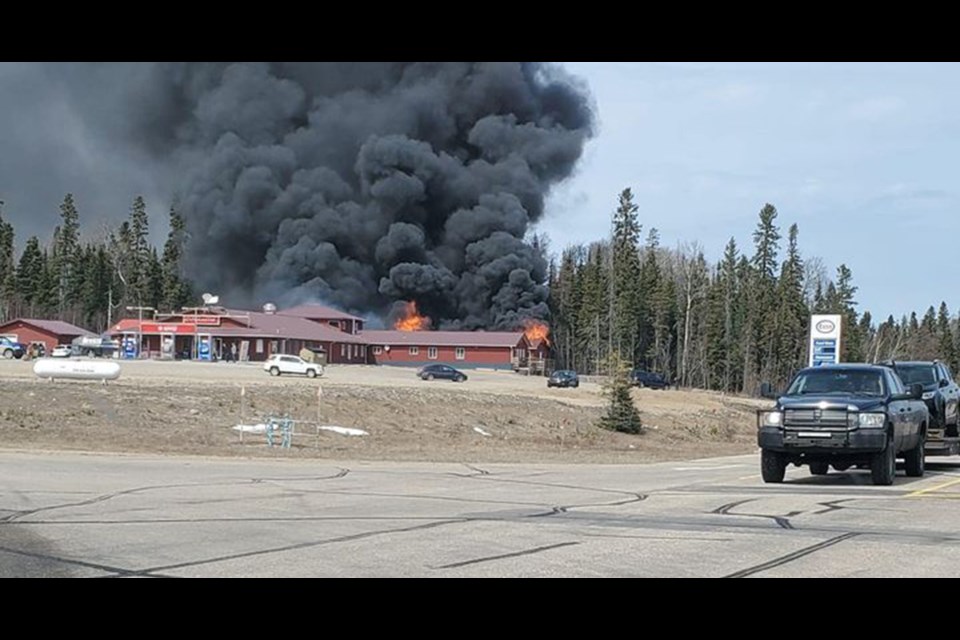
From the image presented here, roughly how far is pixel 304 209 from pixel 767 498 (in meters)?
117

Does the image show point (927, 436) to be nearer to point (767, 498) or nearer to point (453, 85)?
point (767, 498)

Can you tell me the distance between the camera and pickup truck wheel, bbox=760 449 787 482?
18859 mm

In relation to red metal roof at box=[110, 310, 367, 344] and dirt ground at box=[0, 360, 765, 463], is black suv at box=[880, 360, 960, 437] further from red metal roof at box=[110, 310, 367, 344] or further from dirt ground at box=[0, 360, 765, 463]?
red metal roof at box=[110, 310, 367, 344]

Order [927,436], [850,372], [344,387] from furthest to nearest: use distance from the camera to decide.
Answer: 1. [344,387]
2. [927,436]
3. [850,372]

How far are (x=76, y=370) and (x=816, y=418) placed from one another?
33881 millimetres

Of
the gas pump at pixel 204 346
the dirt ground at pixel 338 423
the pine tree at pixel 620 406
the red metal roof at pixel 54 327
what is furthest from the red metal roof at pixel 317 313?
the pine tree at pixel 620 406

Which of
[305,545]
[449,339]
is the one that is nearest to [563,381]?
[449,339]

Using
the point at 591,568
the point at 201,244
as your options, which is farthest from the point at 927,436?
the point at 201,244

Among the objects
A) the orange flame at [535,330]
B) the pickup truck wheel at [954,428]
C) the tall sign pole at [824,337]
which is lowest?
the pickup truck wheel at [954,428]

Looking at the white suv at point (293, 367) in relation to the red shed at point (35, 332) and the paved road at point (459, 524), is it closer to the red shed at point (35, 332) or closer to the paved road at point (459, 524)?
the red shed at point (35, 332)

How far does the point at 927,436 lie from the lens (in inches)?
883

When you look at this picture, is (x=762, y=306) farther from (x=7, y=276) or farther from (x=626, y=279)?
(x=7, y=276)

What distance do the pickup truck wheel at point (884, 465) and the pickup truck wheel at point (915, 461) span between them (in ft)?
8.02

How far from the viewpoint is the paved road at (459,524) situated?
9.56m
